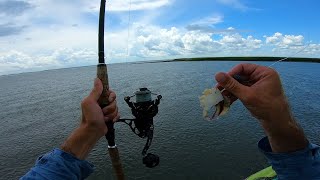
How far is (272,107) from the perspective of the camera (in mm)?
2441

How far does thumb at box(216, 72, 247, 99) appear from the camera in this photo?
257 cm

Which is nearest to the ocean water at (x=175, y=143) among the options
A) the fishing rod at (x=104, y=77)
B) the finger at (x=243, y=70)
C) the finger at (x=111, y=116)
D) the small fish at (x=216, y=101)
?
the fishing rod at (x=104, y=77)

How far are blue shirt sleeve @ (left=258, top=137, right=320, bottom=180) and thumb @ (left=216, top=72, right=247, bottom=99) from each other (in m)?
0.66

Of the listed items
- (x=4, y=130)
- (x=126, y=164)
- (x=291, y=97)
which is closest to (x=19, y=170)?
(x=126, y=164)

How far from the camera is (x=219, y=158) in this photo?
2903cm

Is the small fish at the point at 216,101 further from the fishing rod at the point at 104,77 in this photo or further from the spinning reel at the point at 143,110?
the spinning reel at the point at 143,110

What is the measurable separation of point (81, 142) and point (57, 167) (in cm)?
31

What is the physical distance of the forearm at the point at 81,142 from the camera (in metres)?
2.81

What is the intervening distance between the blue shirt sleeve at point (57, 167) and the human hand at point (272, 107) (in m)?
1.57

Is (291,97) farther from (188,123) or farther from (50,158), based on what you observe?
(50,158)

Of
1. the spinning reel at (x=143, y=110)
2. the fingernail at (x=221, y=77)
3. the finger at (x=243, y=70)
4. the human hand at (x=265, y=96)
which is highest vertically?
the finger at (x=243, y=70)

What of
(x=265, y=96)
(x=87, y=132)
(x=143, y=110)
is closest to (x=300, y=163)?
(x=265, y=96)

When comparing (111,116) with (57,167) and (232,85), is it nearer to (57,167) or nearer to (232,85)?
(57,167)

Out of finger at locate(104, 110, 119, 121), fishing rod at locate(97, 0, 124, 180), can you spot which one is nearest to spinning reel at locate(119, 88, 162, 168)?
fishing rod at locate(97, 0, 124, 180)
